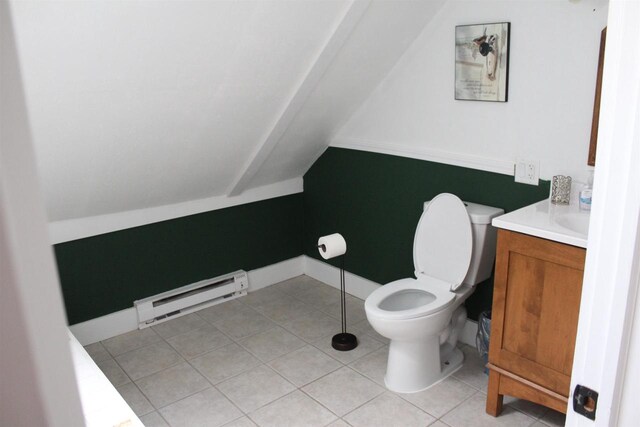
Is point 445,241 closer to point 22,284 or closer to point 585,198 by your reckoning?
point 585,198

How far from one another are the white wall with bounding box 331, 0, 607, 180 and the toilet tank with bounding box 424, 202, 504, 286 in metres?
0.24

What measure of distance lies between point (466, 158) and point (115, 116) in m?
1.75

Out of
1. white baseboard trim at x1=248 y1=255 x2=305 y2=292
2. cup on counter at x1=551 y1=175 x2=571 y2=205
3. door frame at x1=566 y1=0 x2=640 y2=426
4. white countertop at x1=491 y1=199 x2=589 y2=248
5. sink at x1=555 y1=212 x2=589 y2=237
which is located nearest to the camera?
door frame at x1=566 y1=0 x2=640 y2=426

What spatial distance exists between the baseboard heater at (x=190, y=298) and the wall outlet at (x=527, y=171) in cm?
200

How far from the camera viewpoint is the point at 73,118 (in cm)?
237

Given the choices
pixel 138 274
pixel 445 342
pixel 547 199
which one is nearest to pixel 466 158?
pixel 547 199

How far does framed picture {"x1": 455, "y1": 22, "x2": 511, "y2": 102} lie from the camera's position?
264 cm

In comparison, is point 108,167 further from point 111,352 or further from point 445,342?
point 445,342

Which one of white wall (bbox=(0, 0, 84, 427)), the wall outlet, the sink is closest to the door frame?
white wall (bbox=(0, 0, 84, 427))

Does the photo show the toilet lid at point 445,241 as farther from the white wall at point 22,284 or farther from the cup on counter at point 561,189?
the white wall at point 22,284

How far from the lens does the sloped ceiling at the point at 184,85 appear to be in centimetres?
206

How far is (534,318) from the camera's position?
2.31 metres

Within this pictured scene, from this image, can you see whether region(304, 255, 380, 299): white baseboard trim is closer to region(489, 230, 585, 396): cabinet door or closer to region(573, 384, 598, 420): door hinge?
region(489, 230, 585, 396): cabinet door

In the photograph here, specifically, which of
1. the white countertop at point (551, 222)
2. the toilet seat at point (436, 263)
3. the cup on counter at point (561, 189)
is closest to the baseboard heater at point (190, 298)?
the toilet seat at point (436, 263)
